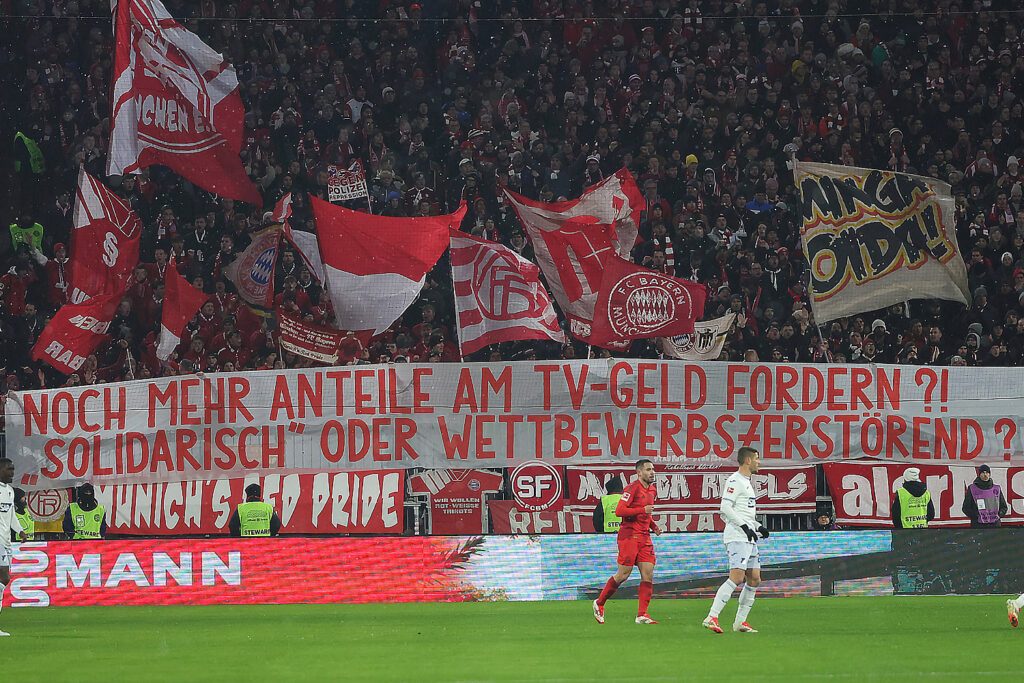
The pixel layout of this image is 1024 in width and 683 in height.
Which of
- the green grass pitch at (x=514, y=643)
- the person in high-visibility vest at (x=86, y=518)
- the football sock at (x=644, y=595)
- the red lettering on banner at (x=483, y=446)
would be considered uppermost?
the red lettering on banner at (x=483, y=446)

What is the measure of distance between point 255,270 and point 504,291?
14.0ft

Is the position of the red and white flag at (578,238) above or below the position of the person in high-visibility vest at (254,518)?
above

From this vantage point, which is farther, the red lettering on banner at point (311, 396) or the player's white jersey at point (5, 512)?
the red lettering on banner at point (311, 396)

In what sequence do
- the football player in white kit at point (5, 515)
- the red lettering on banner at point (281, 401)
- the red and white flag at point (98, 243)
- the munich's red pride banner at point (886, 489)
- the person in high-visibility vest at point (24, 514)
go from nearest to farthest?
the football player in white kit at point (5, 515) < the person in high-visibility vest at point (24, 514) < the red and white flag at point (98, 243) < the red lettering on banner at point (281, 401) < the munich's red pride banner at point (886, 489)

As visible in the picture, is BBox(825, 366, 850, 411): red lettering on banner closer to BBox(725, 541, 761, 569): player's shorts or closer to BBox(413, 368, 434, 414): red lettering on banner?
BBox(413, 368, 434, 414): red lettering on banner

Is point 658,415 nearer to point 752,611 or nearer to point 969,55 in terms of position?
point 752,611

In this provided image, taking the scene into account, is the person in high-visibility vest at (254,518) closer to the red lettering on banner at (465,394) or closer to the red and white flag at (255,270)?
the red lettering on banner at (465,394)

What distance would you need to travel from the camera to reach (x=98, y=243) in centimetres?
1942

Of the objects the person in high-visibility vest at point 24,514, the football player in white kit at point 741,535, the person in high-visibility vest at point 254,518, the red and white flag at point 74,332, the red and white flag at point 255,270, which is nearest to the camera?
Result: the football player in white kit at point 741,535

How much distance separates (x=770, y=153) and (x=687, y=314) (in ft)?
22.0

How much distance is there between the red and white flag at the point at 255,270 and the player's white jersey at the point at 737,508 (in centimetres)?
933

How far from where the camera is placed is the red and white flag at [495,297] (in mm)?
18984

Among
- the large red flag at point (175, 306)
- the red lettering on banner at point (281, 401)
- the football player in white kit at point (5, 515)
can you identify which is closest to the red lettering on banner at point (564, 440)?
the red lettering on banner at point (281, 401)

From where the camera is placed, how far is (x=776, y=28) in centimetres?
2697
